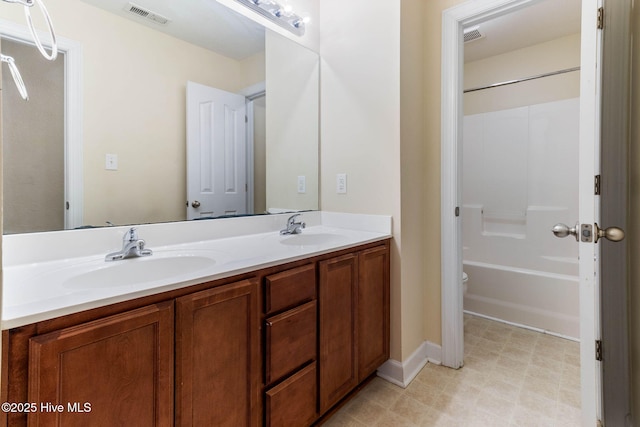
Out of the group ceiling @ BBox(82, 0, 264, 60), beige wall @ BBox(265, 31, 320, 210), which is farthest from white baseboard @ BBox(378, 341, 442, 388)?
ceiling @ BBox(82, 0, 264, 60)

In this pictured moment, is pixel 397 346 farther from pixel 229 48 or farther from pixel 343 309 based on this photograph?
pixel 229 48

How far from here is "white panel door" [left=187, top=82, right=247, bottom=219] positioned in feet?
4.80

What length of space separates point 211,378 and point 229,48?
1524 mm

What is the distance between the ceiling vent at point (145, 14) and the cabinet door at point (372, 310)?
1.38 metres

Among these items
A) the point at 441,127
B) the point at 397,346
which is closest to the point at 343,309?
the point at 397,346

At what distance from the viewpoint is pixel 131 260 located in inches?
43.6

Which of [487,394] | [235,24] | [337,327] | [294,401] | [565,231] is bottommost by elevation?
[487,394]

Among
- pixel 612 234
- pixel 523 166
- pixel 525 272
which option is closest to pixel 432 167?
pixel 612 234

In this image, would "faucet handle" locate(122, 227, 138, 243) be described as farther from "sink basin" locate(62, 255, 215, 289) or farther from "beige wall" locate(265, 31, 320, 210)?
"beige wall" locate(265, 31, 320, 210)

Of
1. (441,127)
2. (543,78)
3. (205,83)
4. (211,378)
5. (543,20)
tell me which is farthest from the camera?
(543,78)

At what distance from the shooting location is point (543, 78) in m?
2.69

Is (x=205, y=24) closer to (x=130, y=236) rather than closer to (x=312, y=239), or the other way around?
(x=130, y=236)

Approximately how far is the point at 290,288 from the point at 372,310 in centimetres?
61

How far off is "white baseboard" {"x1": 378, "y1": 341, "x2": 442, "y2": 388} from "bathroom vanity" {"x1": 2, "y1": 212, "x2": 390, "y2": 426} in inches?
7.7
